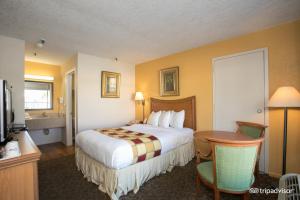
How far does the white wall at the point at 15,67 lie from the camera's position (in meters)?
2.79

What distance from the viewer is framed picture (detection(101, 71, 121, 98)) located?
421 cm

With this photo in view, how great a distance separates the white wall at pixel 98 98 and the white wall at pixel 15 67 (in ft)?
3.58

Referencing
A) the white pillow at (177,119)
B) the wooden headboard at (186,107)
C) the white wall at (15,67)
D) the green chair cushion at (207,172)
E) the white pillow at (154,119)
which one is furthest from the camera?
the white pillow at (154,119)

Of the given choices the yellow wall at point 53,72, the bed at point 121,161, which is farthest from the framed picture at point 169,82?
the yellow wall at point 53,72

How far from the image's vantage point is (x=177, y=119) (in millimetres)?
3465

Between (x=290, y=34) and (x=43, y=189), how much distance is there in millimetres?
4452

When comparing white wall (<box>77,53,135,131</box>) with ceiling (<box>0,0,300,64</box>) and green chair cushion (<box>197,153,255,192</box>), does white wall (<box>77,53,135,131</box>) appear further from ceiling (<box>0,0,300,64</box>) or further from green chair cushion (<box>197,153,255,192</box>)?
green chair cushion (<box>197,153,255,192</box>)

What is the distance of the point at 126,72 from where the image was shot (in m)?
4.88

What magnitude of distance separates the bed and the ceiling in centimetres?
184

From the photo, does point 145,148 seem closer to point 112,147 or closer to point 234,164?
point 112,147

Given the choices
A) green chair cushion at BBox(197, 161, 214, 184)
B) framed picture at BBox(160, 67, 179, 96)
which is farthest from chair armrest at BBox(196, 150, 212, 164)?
framed picture at BBox(160, 67, 179, 96)

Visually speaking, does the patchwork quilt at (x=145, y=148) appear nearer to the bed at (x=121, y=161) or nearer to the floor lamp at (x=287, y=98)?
the bed at (x=121, y=161)

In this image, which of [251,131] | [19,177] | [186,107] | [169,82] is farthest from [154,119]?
[19,177]

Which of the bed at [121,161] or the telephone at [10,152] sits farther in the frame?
the bed at [121,161]
